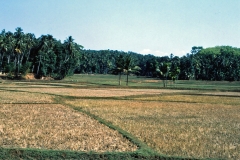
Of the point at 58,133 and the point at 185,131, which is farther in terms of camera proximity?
the point at 185,131

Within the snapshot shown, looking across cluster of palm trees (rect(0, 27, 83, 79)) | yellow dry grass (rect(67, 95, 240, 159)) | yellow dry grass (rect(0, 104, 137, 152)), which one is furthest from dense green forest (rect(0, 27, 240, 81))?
yellow dry grass (rect(0, 104, 137, 152))

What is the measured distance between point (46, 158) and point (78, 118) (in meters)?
8.52

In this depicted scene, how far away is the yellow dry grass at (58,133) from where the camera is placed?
11.6 metres

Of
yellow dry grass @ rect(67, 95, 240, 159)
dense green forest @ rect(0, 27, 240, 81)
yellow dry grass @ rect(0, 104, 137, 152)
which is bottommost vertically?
yellow dry grass @ rect(67, 95, 240, 159)

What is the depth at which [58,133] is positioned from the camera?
1378cm

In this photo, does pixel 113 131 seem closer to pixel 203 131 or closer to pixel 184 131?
pixel 184 131

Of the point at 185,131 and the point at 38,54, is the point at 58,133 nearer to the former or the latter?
the point at 185,131

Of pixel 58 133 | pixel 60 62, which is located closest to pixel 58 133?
pixel 58 133

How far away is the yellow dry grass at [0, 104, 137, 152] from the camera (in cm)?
1159

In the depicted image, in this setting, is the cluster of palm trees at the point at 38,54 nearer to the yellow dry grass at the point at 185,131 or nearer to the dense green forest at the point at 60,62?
the dense green forest at the point at 60,62

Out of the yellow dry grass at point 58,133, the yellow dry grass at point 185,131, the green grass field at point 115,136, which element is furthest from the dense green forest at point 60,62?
the yellow dry grass at point 58,133

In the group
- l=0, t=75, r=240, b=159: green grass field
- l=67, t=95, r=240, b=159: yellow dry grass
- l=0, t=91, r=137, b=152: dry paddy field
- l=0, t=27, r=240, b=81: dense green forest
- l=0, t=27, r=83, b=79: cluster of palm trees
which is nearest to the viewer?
l=0, t=75, r=240, b=159: green grass field

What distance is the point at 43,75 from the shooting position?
82.4m

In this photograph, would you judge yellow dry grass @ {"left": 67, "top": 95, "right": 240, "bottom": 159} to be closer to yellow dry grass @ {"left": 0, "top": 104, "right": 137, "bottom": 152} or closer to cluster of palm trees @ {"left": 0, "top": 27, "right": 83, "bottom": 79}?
yellow dry grass @ {"left": 0, "top": 104, "right": 137, "bottom": 152}
